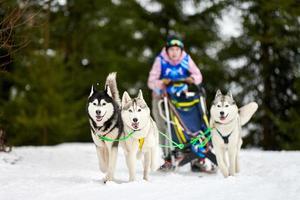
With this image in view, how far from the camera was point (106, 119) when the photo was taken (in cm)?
573

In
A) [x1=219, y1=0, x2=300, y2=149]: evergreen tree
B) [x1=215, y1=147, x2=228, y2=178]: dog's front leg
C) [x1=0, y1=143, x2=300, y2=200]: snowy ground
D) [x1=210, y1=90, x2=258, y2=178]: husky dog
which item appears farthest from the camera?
[x1=219, y1=0, x2=300, y2=149]: evergreen tree

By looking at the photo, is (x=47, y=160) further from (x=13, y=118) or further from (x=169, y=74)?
(x=13, y=118)

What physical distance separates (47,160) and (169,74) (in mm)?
2511

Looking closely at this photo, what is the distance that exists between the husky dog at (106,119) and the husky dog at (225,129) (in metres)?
1.20

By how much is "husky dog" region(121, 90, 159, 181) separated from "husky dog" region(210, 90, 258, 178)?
30.6 inches

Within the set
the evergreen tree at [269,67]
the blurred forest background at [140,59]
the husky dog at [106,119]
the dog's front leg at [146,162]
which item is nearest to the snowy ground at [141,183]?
the dog's front leg at [146,162]

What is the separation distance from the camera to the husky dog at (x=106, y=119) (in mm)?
5641

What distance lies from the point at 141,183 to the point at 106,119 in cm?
→ 83

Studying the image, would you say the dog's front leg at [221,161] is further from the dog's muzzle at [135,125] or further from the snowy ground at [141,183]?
the dog's muzzle at [135,125]

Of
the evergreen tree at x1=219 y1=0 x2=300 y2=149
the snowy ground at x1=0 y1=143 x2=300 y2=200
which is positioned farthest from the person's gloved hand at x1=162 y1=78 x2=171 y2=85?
the evergreen tree at x1=219 y1=0 x2=300 y2=149

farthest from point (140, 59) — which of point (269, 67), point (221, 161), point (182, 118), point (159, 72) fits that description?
point (221, 161)

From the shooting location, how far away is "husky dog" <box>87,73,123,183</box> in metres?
5.64

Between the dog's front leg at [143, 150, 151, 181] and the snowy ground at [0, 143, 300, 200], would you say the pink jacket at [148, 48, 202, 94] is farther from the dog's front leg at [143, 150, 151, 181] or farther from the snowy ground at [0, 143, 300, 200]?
the dog's front leg at [143, 150, 151, 181]

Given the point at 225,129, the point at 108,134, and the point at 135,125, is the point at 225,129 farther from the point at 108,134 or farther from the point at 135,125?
the point at 108,134
